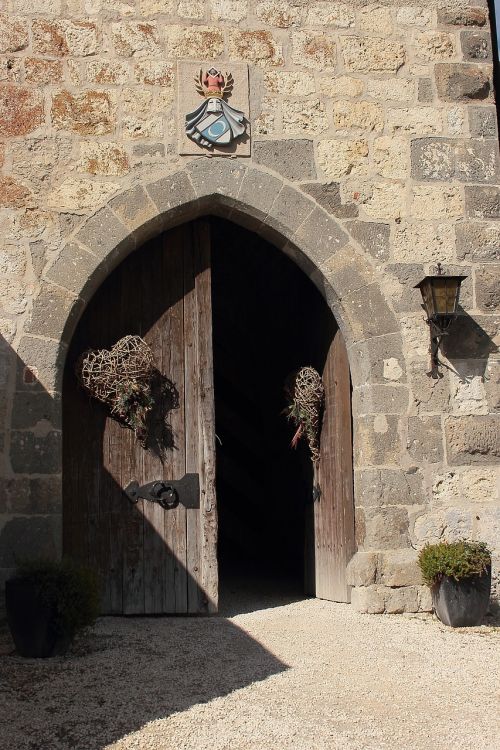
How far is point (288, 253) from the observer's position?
5035 mm

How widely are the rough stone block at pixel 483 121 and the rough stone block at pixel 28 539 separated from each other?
3.30 m

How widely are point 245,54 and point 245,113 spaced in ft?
1.19

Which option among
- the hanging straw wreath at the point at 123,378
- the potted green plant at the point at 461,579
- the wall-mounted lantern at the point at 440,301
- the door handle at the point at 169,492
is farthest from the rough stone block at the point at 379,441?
the hanging straw wreath at the point at 123,378

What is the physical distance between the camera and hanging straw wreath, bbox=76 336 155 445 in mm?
4688

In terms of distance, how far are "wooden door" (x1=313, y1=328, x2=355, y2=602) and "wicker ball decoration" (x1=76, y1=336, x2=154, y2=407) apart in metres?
1.16

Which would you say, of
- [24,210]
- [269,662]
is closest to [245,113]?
[24,210]

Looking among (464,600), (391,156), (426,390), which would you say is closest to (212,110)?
(391,156)

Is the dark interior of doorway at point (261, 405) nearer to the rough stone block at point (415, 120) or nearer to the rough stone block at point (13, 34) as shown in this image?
the rough stone block at point (415, 120)

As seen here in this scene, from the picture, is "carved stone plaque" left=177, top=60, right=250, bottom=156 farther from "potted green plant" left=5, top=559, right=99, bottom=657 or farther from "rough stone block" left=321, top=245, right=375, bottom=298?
"potted green plant" left=5, top=559, right=99, bottom=657

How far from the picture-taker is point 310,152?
494 centimetres

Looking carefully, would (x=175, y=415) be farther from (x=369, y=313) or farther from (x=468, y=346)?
(x=468, y=346)

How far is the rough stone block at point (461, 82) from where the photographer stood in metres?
5.09

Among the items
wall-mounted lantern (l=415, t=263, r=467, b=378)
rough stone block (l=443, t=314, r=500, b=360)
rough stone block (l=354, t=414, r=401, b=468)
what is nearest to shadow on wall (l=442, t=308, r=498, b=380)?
rough stone block (l=443, t=314, r=500, b=360)

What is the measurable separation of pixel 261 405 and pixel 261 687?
4.26 m
